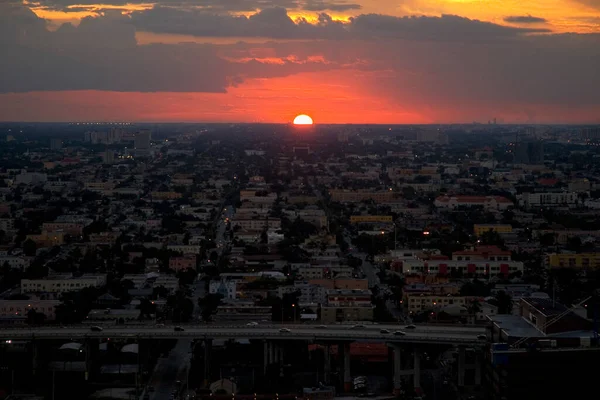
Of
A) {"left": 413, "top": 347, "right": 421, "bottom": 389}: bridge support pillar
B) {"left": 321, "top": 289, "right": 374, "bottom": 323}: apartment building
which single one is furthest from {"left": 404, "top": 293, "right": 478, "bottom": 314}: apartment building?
{"left": 413, "top": 347, "right": 421, "bottom": 389}: bridge support pillar

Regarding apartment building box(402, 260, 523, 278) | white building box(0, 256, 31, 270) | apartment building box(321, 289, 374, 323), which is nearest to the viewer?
apartment building box(321, 289, 374, 323)

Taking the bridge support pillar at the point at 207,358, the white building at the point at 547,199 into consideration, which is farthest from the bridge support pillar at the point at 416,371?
the white building at the point at 547,199

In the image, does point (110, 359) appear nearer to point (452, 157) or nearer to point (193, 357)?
point (193, 357)

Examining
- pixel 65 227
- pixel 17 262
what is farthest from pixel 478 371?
pixel 65 227

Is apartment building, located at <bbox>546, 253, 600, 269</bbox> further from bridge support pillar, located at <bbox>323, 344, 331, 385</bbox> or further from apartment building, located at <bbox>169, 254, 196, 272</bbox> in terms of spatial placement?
bridge support pillar, located at <bbox>323, 344, 331, 385</bbox>

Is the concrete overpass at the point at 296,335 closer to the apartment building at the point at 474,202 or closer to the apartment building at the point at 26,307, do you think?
the apartment building at the point at 26,307

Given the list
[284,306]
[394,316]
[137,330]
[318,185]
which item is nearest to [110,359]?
[137,330]
